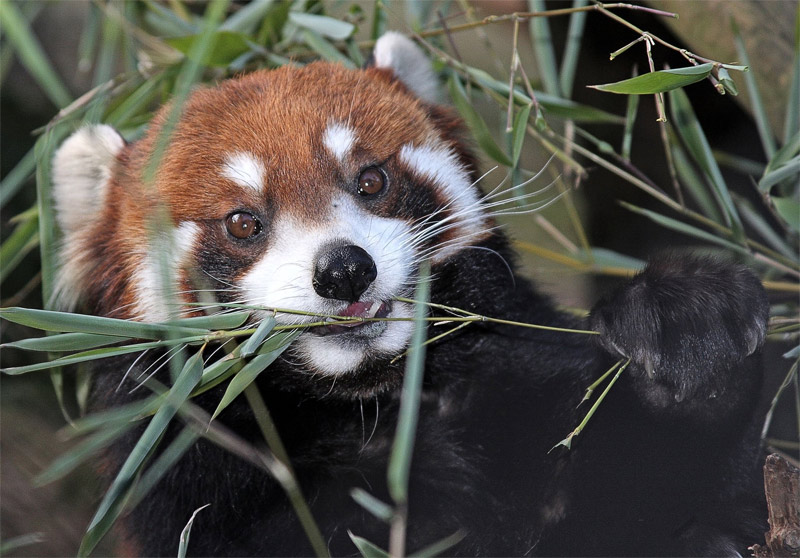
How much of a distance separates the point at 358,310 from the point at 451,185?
1.99 feet

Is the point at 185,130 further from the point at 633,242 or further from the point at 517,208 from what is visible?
the point at 633,242

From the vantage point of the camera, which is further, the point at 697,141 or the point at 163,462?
the point at 697,141

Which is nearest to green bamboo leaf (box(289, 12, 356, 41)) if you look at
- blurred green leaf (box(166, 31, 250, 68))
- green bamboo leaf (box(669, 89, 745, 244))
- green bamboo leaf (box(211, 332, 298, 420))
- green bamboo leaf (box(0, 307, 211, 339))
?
blurred green leaf (box(166, 31, 250, 68))

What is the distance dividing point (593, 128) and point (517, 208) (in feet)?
5.96

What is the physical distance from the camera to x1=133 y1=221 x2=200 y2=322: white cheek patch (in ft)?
6.38

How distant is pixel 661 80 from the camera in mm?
1687

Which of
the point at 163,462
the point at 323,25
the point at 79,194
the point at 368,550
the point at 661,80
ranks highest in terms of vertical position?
the point at 323,25

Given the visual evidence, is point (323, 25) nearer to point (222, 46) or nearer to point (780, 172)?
point (222, 46)

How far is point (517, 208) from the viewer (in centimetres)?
217

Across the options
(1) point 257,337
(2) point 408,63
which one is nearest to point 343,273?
(1) point 257,337

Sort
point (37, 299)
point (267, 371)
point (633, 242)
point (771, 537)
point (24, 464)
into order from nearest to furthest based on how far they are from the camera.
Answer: point (771, 537) < point (267, 371) < point (24, 464) < point (37, 299) < point (633, 242)

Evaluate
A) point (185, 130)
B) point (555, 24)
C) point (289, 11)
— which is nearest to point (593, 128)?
point (555, 24)

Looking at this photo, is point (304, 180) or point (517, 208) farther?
point (517, 208)

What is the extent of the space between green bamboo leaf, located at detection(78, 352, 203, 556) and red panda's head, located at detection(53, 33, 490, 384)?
8.2 inches
